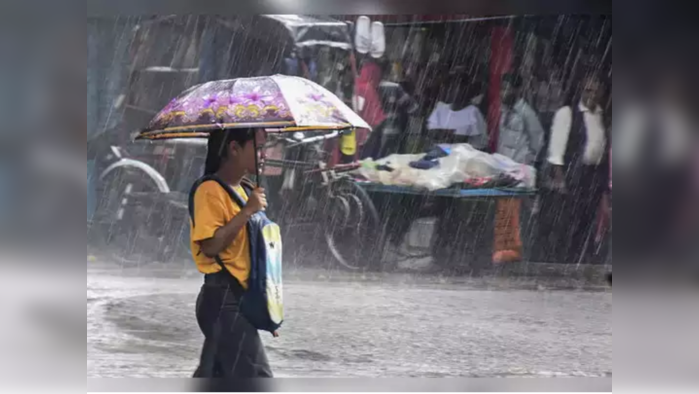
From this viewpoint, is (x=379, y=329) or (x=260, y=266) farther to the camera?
(x=379, y=329)

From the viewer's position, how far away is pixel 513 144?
6.38 metres

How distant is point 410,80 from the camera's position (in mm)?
6289

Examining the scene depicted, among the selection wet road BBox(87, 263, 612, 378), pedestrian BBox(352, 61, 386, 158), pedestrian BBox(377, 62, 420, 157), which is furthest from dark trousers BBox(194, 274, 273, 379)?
pedestrian BBox(377, 62, 420, 157)

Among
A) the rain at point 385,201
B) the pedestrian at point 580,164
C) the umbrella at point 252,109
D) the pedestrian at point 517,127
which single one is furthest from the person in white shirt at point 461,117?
the umbrella at point 252,109

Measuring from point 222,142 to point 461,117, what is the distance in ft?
6.55

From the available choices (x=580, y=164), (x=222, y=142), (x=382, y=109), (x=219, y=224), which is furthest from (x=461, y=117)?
(x=219, y=224)

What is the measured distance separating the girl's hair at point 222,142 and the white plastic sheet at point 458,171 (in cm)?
135

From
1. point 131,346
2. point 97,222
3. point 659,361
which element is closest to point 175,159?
point 97,222

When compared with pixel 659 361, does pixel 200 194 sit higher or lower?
higher

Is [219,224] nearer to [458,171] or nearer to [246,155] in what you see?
[246,155]

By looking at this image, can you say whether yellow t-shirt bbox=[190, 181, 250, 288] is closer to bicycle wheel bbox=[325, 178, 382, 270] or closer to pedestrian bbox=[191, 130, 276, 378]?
pedestrian bbox=[191, 130, 276, 378]

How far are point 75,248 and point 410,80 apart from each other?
3.03m

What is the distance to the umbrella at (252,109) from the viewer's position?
497 centimetres

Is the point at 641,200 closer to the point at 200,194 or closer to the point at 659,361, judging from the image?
the point at 659,361
